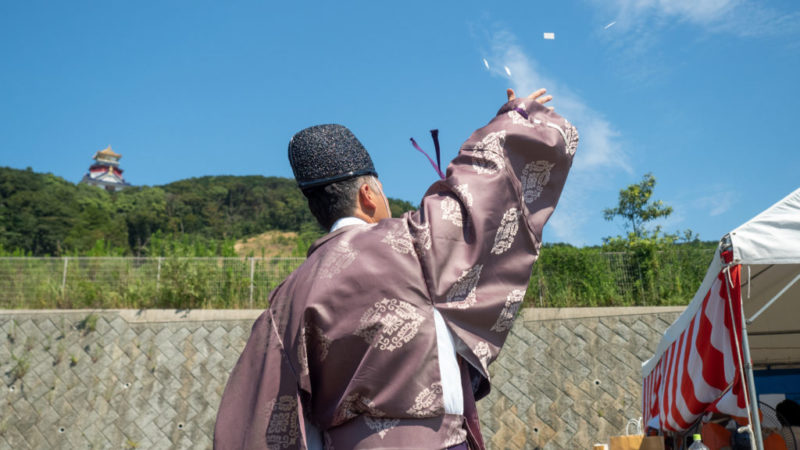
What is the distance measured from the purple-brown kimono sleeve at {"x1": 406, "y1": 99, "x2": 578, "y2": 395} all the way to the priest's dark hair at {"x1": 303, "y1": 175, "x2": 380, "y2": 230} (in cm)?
20

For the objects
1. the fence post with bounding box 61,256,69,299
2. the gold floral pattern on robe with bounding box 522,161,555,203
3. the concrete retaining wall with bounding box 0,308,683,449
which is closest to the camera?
the gold floral pattern on robe with bounding box 522,161,555,203

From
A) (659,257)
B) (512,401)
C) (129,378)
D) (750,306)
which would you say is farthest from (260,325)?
(659,257)

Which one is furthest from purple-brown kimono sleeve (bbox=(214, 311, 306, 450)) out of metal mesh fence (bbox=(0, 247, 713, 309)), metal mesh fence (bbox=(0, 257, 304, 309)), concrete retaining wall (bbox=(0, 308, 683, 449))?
metal mesh fence (bbox=(0, 257, 304, 309))

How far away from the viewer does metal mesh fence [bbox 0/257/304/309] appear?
36.2 ft

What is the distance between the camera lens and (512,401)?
376 inches

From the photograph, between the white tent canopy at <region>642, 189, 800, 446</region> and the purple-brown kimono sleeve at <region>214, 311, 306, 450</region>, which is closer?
the purple-brown kimono sleeve at <region>214, 311, 306, 450</region>

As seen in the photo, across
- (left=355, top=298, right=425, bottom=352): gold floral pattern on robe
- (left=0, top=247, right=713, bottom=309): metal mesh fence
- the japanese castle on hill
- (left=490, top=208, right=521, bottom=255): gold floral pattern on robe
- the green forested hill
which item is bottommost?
(left=355, top=298, right=425, bottom=352): gold floral pattern on robe

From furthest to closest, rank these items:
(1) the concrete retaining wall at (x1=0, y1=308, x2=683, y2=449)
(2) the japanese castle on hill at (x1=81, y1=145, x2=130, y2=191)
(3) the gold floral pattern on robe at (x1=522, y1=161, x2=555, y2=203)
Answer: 1. (2) the japanese castle on hill at (x1=81, y1=145, x2=130, y2=191)
2. (1) the concrete retaining wall at (x1=0, y1=308, x2=683, y2=449)
3. (3) the gold floral pattern on robe at (x1=522, y1=161, x2=555, y2=203)

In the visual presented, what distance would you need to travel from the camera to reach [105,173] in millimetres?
79375

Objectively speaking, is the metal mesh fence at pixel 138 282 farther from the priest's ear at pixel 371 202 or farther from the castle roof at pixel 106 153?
the castle roof at pixel 106 153

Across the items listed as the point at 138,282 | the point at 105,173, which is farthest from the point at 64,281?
the point at 105,173

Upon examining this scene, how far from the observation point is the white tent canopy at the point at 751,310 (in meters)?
3.05

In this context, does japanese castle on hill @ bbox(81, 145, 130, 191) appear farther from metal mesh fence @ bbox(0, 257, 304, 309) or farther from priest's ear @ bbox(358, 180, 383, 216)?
priest's ear @ bbox(358, 180, 383, 216)

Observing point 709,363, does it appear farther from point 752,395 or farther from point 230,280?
point 230,280
